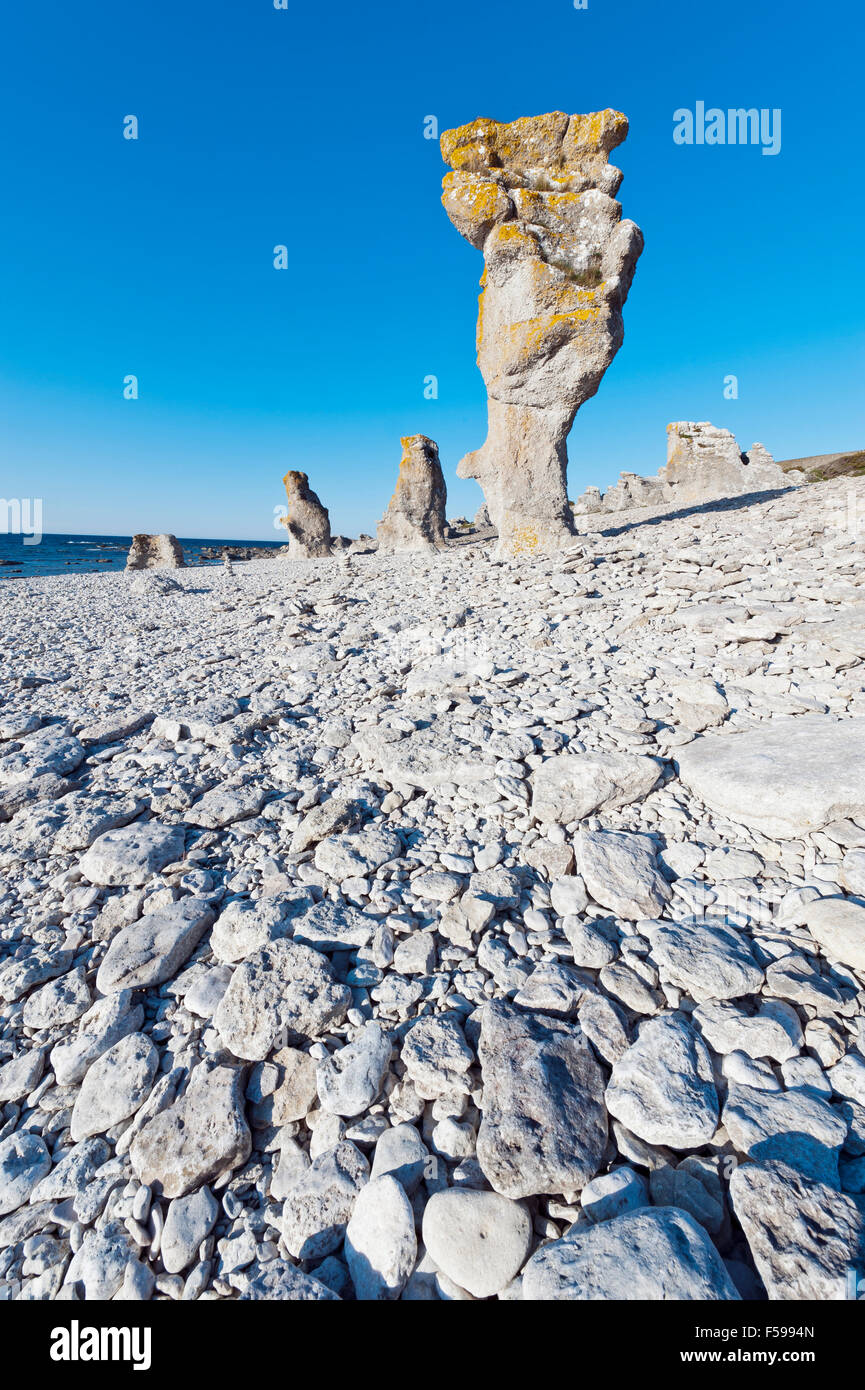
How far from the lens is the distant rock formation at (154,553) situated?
2673 cm

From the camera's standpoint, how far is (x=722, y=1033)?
1.97 meters

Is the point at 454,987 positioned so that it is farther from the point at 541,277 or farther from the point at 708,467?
the point at 708,467

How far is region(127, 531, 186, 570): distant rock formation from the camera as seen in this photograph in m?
26.7

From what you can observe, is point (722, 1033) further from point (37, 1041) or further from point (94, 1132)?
point (37, 1041)

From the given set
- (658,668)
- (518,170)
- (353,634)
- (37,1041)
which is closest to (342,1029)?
(37,1041)

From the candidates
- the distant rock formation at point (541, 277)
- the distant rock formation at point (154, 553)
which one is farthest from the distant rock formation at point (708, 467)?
the distant rock formation at point (154, 553)

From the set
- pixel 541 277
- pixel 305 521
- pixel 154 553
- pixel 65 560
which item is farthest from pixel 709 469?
pixel 65 560

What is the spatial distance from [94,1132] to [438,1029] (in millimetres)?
1279

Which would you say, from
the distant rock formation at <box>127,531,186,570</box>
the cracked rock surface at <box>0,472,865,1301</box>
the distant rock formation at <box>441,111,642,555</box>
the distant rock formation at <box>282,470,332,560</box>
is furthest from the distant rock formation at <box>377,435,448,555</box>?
the cracked rock surface at <box>0,472,865,1301</box>

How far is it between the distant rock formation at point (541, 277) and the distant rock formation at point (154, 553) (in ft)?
68.8

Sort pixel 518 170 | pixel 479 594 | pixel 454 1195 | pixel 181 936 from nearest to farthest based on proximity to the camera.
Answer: pixel 454 1195
pixel 181 936
pixel 479 594
pixel 518 170

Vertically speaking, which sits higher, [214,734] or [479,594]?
[479,594]

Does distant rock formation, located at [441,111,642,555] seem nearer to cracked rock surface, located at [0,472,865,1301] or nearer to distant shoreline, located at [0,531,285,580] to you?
cracked rock surface, located at [0,472,865,1301]

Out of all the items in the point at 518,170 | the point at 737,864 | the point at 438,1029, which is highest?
the point at 518,170
